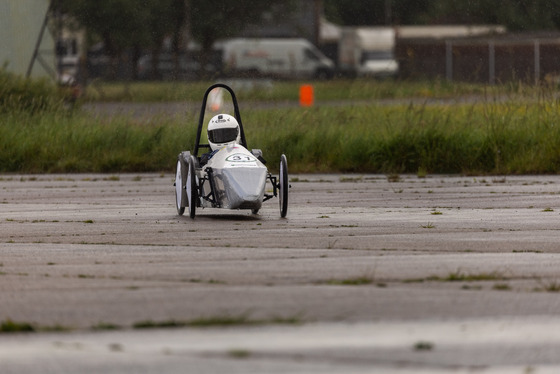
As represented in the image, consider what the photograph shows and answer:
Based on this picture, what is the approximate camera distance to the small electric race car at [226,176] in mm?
12547

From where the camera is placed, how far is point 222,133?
13.6 m

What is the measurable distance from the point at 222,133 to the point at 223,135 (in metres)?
0.03

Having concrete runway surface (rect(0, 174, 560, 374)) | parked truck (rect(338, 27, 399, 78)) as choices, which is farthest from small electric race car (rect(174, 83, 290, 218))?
parked truck (rect(338, 27, 399, 78))

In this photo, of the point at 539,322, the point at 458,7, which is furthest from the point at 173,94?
the point at 458,7

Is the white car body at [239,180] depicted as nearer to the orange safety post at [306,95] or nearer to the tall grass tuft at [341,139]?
the tall grass tuft at [341,139]

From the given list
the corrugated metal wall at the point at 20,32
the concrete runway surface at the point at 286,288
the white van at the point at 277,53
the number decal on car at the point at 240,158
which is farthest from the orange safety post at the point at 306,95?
the white van at the point at 277,53

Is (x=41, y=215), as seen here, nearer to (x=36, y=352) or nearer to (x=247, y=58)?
(x=36, y=352)

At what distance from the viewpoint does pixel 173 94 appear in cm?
2452

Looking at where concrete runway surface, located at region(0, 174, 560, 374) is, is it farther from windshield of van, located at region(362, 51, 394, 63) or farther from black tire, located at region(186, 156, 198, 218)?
windshield of van, located at region(362, 51, 394, 63)

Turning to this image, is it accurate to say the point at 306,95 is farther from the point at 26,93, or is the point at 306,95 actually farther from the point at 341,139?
the point at 341,139

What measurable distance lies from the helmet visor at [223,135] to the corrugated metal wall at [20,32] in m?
27.5

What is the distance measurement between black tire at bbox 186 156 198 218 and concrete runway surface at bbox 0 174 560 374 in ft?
0.68

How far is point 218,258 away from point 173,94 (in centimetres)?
1517

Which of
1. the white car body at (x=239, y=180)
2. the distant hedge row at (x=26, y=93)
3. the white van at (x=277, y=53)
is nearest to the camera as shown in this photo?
the white car body at (x=239, y=180)
